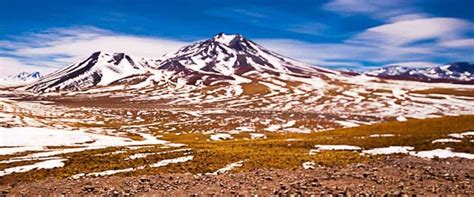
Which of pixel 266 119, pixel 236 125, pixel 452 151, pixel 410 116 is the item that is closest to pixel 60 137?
pixel 452 151

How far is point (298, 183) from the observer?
2627cm

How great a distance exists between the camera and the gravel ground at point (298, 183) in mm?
24062

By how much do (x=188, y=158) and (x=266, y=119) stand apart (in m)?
135

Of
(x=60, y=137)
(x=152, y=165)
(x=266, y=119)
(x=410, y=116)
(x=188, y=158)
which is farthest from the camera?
(x=410, y=116)

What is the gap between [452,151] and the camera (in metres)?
38.0

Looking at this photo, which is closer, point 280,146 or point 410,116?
point 280,146

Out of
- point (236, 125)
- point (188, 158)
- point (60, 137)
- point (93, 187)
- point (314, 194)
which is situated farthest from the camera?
point (236, 125)

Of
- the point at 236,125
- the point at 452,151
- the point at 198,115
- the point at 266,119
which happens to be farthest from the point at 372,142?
the point at 198,115

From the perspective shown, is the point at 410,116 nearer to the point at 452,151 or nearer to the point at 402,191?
the point at 452,151

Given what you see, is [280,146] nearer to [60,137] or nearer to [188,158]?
[188,158]

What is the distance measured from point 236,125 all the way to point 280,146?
108021 mm

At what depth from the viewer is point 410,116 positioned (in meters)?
187

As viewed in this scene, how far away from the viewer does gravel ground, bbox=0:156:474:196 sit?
947 inches

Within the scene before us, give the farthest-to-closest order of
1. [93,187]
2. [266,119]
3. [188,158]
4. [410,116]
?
1. [410,116]
2. [266,119]
3. [188,158]
4. [93,187]
